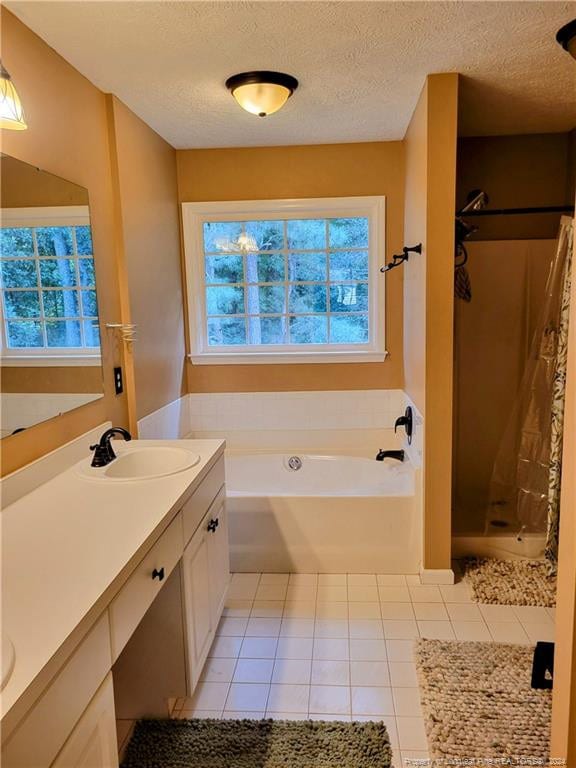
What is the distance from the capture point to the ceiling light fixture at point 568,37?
76.4 inches

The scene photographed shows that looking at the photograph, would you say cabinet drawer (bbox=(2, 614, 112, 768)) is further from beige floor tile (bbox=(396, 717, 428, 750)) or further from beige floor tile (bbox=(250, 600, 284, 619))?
beige floor tile (bbox=(250, 600, 284, 619))

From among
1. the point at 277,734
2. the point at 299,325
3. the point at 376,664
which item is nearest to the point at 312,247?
the point at 299,325

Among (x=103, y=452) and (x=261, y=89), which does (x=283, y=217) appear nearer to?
Result: (x=261, y=89)

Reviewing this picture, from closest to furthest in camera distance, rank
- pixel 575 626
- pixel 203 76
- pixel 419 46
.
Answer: pixel 575 626 < pixel 419 46 < pixel 203 76

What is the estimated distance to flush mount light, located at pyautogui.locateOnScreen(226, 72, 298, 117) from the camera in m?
2.25

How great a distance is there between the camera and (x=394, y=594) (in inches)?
102

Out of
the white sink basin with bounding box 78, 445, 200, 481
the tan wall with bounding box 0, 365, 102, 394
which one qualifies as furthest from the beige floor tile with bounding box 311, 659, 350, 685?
the tan wall with bounding box 0, 365, 102, 394

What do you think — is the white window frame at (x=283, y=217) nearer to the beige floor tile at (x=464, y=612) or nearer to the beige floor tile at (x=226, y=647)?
the beige floor tile at (x=464, y=612)

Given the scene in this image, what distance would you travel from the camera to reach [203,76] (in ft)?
7.44

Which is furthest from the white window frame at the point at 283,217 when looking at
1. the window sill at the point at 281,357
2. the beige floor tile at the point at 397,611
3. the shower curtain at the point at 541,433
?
the beige floor tile at the point at 397,611

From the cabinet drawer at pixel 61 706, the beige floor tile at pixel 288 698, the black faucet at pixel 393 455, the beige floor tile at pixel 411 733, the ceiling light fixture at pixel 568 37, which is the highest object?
the ceiling light fixture at pixel 568 37

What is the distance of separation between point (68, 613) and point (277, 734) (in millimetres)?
1093

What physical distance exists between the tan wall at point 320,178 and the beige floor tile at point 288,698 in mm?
2062

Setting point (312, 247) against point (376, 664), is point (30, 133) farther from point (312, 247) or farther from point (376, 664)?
point (376, 664)
